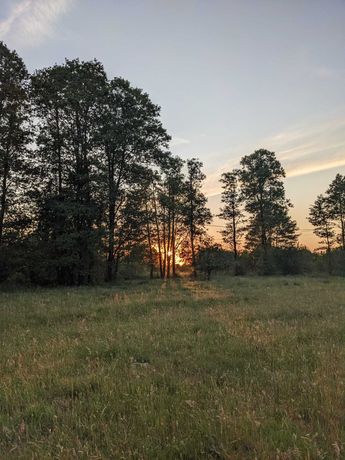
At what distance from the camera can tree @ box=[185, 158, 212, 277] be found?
6166cm

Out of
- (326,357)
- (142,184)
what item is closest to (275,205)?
(142,184)

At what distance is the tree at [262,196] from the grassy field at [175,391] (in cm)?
5029

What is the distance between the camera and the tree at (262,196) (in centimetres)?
6025

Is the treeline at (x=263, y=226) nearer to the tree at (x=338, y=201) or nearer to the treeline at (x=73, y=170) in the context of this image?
the tree at (x=338, y=201)

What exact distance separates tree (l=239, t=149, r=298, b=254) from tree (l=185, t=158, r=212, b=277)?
6.83 m

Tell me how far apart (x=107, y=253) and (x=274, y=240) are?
38.6 meters

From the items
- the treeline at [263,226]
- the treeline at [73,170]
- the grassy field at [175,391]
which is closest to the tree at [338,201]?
the treeline at [263,226]

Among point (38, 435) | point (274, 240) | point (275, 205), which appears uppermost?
point (275, 205)

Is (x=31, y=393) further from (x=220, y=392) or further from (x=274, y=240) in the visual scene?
(x=274, y=240)

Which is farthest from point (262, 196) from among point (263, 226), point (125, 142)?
point (125, 142)

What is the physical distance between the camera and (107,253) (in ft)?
115

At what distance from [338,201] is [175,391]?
69.8 m

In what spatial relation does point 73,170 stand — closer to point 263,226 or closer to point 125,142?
point 125,142

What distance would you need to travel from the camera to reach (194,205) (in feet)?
203
